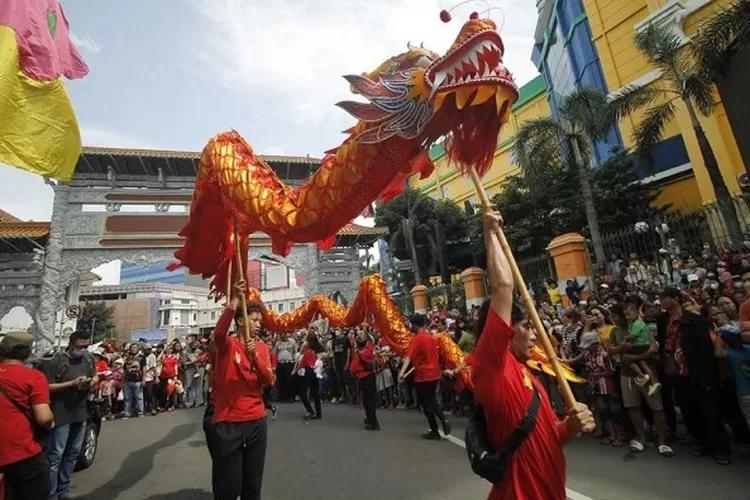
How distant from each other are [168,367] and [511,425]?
11.0m

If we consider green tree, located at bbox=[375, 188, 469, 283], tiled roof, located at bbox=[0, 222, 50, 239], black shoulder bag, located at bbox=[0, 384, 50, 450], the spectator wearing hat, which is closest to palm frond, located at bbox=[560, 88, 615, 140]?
the spectator wearing hat

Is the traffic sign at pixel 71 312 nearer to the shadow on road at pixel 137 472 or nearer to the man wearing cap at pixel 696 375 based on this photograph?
the shadow on road at pixel 137 472

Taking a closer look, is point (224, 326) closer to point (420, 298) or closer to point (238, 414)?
point (238, 414)

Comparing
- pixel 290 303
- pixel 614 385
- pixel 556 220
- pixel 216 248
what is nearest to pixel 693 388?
pixel 614 385

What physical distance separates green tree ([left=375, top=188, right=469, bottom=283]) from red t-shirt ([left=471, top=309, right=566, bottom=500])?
22.9 m

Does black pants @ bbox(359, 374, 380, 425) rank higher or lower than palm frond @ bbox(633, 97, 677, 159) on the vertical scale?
lower

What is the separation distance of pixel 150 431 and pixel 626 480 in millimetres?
7503

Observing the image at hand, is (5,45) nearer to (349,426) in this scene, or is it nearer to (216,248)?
(216,248)

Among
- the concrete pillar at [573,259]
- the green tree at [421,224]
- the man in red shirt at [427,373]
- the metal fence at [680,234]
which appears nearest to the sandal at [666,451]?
the man in red shirt at [427,373]

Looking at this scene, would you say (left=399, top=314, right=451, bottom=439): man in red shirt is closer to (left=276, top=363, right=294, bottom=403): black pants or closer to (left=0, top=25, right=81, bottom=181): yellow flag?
(left=0, top=25, right=81, bottom=181): yellow flag

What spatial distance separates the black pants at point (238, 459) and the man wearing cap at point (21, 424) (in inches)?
42.6

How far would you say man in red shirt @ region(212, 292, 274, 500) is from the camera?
8.93ft

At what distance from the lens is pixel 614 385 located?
15.9ft

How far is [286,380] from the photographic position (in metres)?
11.5
